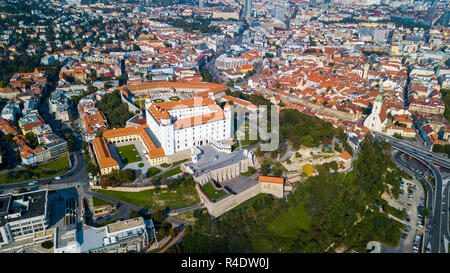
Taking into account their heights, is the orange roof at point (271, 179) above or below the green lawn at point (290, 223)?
above

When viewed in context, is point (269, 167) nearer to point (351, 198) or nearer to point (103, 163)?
point (351, 198)

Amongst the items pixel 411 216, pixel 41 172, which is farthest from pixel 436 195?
pixel 41 172

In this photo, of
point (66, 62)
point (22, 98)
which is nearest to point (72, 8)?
point (66, 62)

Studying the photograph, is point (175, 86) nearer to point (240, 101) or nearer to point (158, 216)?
point (240, 101)

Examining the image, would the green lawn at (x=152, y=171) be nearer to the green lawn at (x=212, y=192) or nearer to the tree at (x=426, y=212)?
the green lawn at (x=212, y=192)

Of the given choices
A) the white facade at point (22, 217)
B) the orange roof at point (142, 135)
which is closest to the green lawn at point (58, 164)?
the orange roof at point (142, 135)

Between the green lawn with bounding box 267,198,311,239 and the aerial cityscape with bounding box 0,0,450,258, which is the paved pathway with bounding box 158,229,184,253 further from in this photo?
the green lawn with bounding box 267,198,311,239

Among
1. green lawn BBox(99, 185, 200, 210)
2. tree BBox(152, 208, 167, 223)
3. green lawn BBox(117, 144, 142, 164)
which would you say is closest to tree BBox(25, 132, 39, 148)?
green lawn BBox(117, 144, 142, 164)
